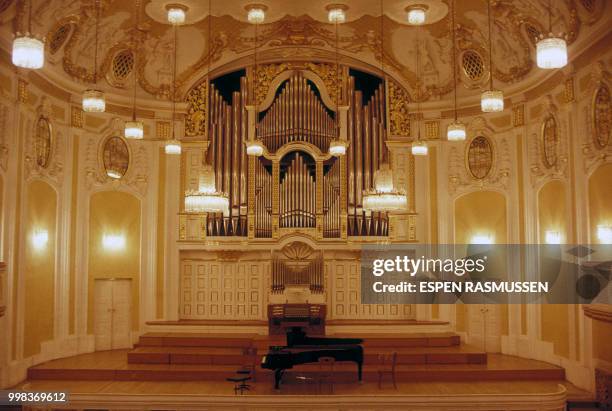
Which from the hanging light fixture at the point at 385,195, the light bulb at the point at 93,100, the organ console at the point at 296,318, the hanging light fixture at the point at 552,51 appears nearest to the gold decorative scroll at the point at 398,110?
the organ console at the point at 296,318

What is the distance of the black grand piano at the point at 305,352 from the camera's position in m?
10.6

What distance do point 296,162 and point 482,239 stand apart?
192 inches

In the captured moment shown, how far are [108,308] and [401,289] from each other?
7222 mm

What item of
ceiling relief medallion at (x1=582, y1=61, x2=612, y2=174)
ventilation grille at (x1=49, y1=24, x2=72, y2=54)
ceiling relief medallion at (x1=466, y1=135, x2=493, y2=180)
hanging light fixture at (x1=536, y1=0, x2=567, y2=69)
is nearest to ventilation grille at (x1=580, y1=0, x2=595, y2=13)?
ceiling relief medallion at (x1=582, y1=61, x2=612, y2=174)

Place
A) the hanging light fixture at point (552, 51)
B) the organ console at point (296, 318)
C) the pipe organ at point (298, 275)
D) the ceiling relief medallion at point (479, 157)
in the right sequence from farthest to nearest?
the pipe organ at point (298, 275), the ceiling relief medallion at point (479, 157), the organ console at point (296, 318), the hanging light fixture at point (552, 51)

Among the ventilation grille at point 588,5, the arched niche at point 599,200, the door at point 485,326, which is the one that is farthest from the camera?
the door at point 485,326

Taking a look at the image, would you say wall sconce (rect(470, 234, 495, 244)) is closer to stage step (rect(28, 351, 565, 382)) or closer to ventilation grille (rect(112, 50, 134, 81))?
stage step (rect(28, 351, 565, 382))

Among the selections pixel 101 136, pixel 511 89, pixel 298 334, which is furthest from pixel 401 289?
pixel 101 136

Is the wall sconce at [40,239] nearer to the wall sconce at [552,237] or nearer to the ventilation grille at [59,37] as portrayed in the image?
the ventilation grille at [59,37]

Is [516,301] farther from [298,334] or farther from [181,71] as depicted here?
[181,71]

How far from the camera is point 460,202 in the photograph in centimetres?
1505

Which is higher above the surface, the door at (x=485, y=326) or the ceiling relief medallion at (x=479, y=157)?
the ceiling relief medallion at (x=479, y=157)

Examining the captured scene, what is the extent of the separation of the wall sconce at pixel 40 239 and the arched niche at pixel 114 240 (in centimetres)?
142

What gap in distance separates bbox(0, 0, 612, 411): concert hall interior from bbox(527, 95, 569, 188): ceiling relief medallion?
0.05m
